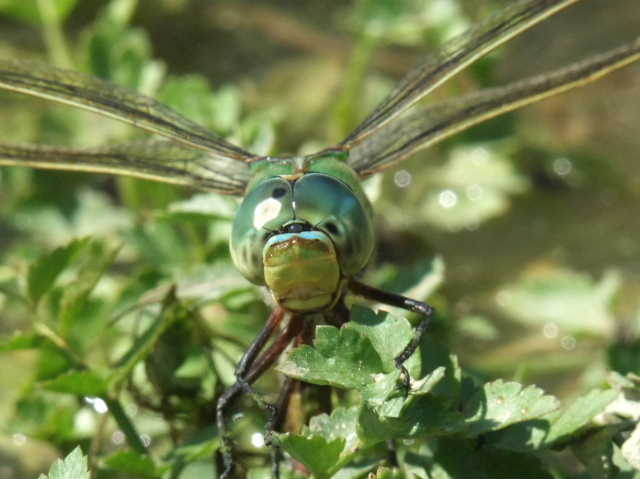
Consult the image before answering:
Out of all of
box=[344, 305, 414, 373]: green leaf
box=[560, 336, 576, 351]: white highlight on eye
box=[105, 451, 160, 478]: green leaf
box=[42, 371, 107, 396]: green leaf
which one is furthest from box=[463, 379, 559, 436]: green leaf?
box=[560, 336, 576, 351]: white highlight on eye

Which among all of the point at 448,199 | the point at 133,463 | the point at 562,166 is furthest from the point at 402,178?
the point at 133,463

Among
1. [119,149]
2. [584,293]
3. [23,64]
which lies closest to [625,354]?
[584,293]

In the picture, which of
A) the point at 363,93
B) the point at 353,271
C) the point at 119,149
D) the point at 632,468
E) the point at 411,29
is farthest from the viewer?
the point at 363,93

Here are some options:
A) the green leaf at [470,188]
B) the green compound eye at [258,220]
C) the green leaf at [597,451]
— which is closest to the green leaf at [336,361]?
the green compound eye at [258,220]

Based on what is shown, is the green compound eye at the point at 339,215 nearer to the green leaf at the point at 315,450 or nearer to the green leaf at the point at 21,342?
the green leaf at the point at 315,450

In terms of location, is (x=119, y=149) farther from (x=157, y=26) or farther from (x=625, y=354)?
(x=157, y=26)

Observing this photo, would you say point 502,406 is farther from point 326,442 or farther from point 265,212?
point 265,212
